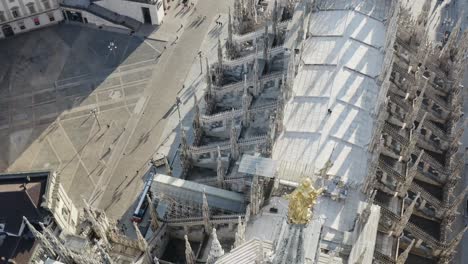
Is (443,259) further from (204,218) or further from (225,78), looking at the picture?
(225,78)

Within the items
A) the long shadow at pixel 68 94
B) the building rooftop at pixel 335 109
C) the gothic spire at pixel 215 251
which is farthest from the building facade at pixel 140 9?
the gothic spire at pixel 215 251

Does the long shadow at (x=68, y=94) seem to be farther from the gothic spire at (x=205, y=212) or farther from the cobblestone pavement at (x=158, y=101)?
the gothic spire at (x=205, y=212)

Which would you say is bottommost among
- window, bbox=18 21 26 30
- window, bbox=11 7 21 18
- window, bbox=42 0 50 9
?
window, bbox=18 21 26 30

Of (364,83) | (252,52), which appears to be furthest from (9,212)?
(364,83)

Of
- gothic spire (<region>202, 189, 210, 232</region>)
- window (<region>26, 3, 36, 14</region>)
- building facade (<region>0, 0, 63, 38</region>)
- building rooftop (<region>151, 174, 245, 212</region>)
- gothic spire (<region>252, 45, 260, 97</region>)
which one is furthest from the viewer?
window (<region>26, 3, 36, 14</region>)

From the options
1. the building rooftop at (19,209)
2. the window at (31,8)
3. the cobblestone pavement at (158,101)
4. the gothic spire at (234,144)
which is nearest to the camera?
the building rooftop at (19,209)

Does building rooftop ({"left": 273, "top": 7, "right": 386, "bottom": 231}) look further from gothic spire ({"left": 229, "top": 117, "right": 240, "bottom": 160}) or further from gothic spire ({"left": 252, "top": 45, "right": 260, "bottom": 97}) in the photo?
gothic spire ({"left": 252, "top": 45, "right": 260, "bottom": 97})

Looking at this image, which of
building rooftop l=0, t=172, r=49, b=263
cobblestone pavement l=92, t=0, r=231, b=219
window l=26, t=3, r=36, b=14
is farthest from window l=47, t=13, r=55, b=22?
building rooftop l=0, t=172, r=49, b=263

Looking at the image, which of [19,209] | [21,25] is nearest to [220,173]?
[19,209]
